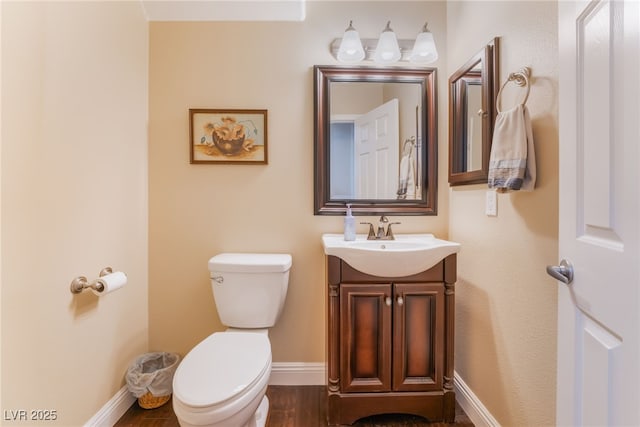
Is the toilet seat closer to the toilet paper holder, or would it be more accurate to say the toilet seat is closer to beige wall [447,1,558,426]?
the toilet paper holder

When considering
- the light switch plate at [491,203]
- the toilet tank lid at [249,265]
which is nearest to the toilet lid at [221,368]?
the toilet tank lid at [249,265]

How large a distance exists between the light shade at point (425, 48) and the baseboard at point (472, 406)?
177 cm

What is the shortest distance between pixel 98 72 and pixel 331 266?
1.40 m

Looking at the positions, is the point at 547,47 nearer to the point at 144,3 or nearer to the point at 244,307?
the point at 244,307

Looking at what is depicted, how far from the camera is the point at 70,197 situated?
1291 mm

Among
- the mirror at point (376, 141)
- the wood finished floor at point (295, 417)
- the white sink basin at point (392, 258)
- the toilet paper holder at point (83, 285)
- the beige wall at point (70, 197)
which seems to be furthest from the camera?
the mirror at point (376, 141)

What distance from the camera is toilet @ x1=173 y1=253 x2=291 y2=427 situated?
1.08 metres

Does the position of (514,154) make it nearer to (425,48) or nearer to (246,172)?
(425,48)

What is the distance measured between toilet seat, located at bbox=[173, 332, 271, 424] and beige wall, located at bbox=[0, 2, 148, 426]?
504 millimetres

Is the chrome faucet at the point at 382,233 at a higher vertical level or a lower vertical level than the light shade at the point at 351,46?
lower

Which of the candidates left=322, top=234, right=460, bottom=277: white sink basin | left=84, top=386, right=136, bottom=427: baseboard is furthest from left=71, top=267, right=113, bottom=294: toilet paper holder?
left=322, top=234, right=460, bottom=277: white sink basin

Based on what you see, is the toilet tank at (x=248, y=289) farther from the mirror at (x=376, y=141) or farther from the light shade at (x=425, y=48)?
the light shade at (x=425, y=48)

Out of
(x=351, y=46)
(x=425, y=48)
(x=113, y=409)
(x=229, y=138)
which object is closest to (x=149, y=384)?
(x=113, y=409)

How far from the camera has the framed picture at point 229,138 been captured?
6.08 ft
